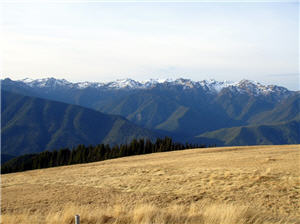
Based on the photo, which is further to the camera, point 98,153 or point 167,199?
point 98,153

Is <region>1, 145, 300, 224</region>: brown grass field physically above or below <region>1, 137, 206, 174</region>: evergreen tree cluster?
above

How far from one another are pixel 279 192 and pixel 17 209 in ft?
48.5

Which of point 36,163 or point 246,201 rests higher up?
point 246,201

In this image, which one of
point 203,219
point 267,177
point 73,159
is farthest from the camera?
point 73,159

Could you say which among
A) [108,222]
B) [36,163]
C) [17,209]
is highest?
[108,222]

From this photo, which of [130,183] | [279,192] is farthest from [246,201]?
[130,183]

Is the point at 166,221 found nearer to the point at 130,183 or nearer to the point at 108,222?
the point at 108,222

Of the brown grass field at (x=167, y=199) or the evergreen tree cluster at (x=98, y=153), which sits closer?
the brown grass field at (x=167, y=199)

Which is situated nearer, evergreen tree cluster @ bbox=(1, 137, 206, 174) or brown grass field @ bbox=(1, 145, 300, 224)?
brown grass field @ bbox=(1, 145, 300, 224)

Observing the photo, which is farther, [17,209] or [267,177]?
[267,177]

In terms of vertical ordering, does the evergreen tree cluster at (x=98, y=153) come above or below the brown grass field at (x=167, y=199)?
below

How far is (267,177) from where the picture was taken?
1902 centimetres

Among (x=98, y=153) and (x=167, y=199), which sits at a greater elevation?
(x=167, y=199)

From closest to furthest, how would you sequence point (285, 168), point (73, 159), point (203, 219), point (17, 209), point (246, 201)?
point (203, 219)
point (246, 201)
point (17, 209)
point (285, 168)
point (73, 159)
